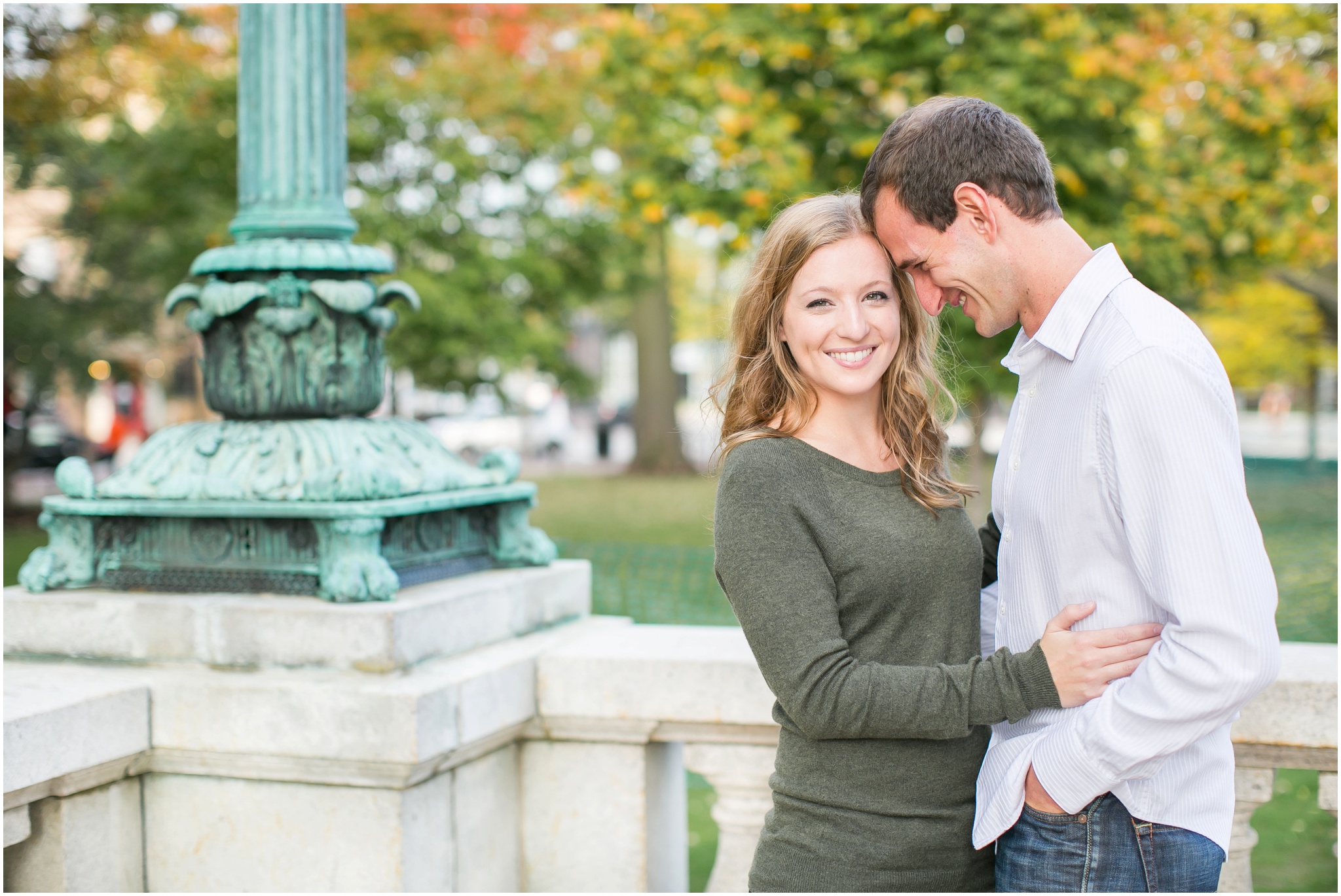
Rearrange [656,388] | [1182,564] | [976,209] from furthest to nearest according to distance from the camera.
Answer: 1. [656,388]
2. [976,209]
3. [1182,564]

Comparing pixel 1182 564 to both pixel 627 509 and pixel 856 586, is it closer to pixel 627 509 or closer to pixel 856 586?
pixel 856 586

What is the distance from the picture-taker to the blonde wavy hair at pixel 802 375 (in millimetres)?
2201

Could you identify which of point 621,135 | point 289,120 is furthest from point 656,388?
point 289,120

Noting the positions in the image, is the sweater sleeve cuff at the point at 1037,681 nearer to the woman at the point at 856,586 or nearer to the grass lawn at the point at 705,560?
the woman at the point at 856,586

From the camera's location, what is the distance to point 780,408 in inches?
88.7

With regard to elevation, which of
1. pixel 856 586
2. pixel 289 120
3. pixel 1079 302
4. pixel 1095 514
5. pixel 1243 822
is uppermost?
pixel 289 120

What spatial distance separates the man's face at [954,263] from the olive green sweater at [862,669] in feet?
1.13

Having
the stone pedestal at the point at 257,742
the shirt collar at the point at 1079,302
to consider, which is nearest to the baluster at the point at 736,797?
the stone pedestal at the point at 257,742

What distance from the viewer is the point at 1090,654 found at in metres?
1.87

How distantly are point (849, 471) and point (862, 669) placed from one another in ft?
1.25

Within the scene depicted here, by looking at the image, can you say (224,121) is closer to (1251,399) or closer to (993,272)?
(993,272)

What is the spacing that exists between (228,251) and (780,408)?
172 centimetres

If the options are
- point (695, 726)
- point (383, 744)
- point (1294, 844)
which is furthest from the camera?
point (1294, 844)

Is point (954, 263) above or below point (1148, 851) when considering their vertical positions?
above
